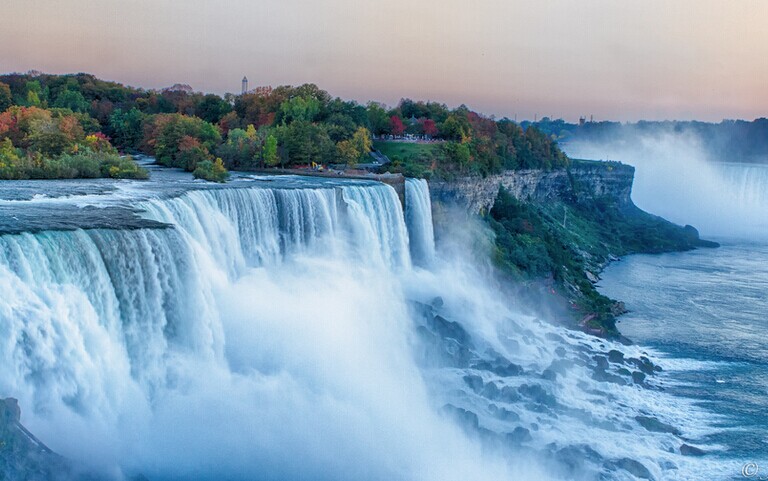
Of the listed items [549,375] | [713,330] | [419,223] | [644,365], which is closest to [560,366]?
[549,375]

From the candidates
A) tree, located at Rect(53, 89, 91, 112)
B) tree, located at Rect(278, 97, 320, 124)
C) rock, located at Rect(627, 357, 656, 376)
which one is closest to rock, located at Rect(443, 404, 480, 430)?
rock, located at Rect(627, 357, 656, 376)

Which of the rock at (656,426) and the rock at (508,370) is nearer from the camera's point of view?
the rock at (656,426)

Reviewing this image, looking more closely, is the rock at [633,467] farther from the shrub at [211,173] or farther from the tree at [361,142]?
the tree at [361,142]

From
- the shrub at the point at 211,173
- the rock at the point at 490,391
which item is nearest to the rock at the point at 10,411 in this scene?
the rock at the point at 490,391

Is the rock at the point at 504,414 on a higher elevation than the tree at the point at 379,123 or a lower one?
lower

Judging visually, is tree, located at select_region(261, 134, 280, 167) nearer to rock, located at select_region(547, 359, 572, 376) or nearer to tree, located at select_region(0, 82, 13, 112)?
tree, located at select_region(0, 82, 13, 112)

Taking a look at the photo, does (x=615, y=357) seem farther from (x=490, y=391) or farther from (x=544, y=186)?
(x=544, y=186)

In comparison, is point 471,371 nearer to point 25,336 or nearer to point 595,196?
point 25,336
